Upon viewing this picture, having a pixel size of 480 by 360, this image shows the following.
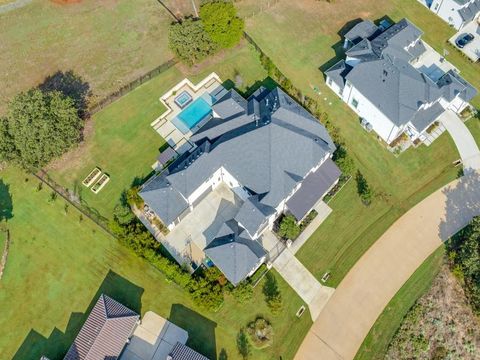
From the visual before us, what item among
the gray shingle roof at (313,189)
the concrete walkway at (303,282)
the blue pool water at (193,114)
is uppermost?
the blue pool water at (193,114)

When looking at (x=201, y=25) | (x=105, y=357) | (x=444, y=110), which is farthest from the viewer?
(x=201, y=25)

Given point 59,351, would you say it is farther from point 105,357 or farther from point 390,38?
point 390,38

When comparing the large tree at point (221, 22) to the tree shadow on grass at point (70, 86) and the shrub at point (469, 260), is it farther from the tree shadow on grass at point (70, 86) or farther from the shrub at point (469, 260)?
the shrub at point (469, 260)

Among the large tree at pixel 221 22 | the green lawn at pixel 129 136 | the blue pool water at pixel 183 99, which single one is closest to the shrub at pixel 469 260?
the green lawn at pixel 129 136

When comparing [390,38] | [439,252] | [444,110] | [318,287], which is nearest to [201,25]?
[390,38]

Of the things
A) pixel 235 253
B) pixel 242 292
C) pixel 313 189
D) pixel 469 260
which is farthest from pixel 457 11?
pixel 242 292

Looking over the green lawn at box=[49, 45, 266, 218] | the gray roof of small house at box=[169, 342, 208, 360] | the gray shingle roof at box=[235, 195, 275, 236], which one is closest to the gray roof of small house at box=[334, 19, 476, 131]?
the green lawn at box=[49, 45, 266, 218]
